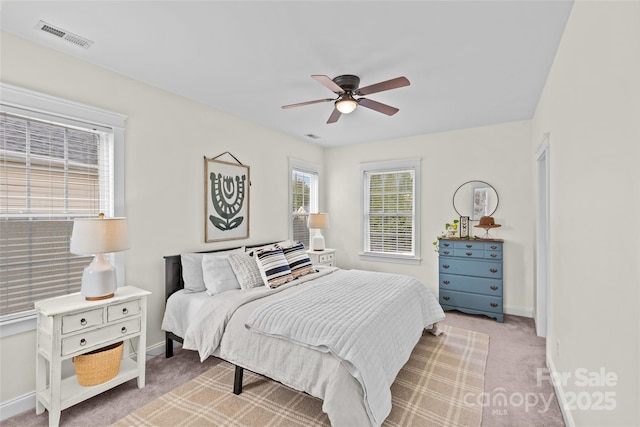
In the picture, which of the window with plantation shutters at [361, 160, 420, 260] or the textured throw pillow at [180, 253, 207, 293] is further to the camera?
the window with plantation shutters at [361, 160, 420, 260]

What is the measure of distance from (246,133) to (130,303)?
2531 mm

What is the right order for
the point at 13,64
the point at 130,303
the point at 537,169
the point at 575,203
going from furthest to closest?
the point at 537,169, the point at 130,303, the point at 13,64, the point at 575,203

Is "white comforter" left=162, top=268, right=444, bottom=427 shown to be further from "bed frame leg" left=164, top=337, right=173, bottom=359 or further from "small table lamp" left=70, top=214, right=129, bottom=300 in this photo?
"small table lamp" left=70, top=214, right=129, bottom=300

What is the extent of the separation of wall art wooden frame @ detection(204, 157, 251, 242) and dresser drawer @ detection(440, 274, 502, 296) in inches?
114

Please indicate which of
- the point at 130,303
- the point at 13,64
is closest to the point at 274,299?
the point at 130,303

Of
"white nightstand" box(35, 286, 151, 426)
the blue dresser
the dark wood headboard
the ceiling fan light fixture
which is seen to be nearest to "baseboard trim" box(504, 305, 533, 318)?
the blue dresser

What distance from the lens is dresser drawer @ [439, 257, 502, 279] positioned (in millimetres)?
4012

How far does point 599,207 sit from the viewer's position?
4.67 ft

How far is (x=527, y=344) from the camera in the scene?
10.7ft

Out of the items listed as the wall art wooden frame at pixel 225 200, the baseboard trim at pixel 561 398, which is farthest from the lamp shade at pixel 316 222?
the baseboard trim at pixel 561 398

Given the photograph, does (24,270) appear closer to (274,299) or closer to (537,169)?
(274,299)

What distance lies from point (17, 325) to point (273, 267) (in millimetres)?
1959

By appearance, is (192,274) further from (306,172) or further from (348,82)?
(306,172)

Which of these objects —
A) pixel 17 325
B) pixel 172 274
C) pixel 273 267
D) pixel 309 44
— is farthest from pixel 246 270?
pixel 309 44
